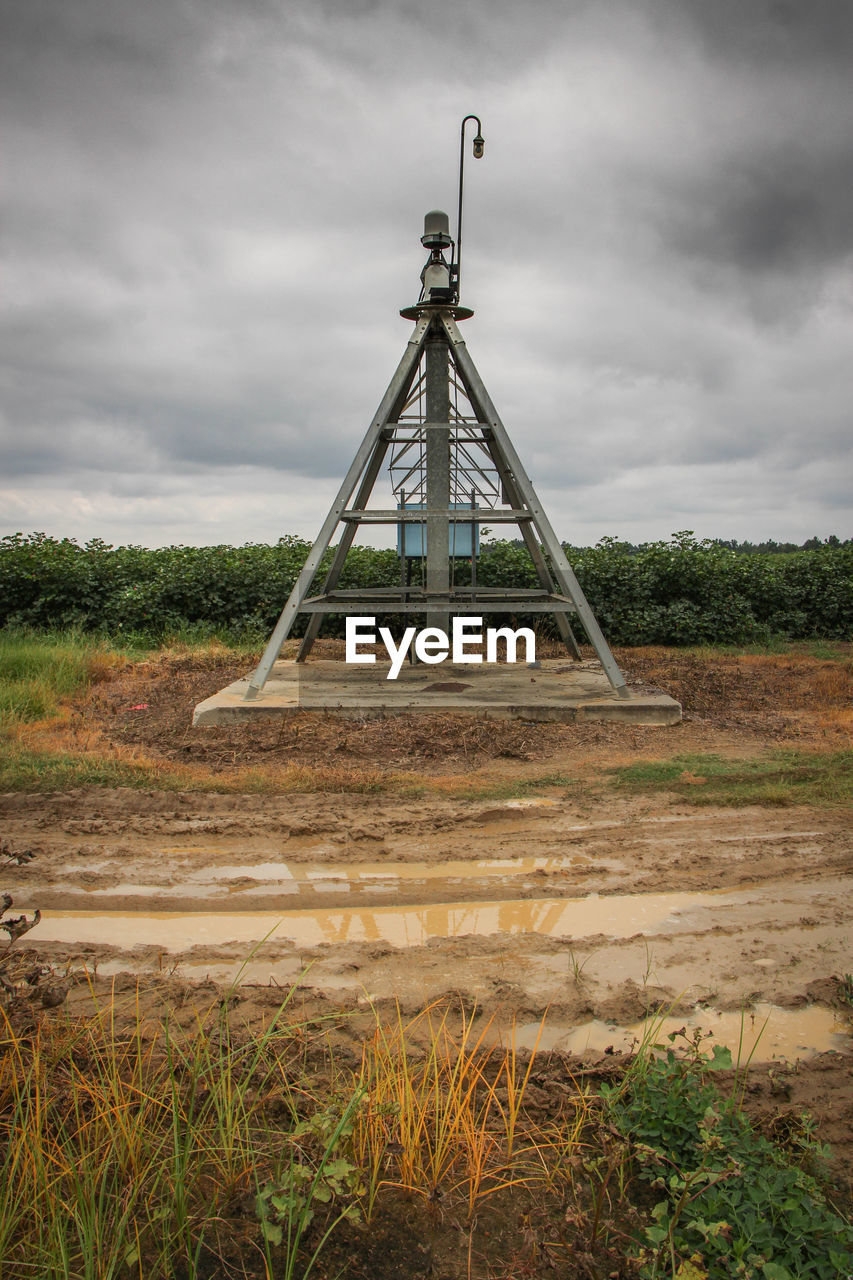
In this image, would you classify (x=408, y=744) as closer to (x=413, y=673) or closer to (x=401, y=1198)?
(x=413, y=673)

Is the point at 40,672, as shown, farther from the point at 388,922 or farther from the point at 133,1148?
the point at 133,1148

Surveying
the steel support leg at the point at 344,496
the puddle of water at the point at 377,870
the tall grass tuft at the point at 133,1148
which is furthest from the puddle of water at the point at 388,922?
the steel support leg at the point at 344,496

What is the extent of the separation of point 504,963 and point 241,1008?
1096 mm

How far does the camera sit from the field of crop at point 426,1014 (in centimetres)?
215

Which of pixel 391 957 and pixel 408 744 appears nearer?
pixel 391 957

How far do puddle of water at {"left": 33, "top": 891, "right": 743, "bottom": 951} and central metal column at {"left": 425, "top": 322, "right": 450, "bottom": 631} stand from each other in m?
5.14

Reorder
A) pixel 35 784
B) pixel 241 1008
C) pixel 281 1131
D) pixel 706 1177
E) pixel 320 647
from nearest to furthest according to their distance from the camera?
pixel 706 1177
pixel 281 1131
pixel 241 1008
pixel 35 784
pixel 320 647

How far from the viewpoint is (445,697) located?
8.23 metres

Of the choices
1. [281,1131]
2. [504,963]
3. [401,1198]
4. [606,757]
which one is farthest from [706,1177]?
[606,757]

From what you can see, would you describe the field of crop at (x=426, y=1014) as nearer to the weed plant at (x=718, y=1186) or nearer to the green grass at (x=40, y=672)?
the weed plant at (x=718, y=1186)

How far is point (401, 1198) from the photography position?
2.30m

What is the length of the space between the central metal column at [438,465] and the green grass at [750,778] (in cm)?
336

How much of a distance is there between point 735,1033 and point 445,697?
5333mm

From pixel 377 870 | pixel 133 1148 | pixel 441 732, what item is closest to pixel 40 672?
pixel 441 732
